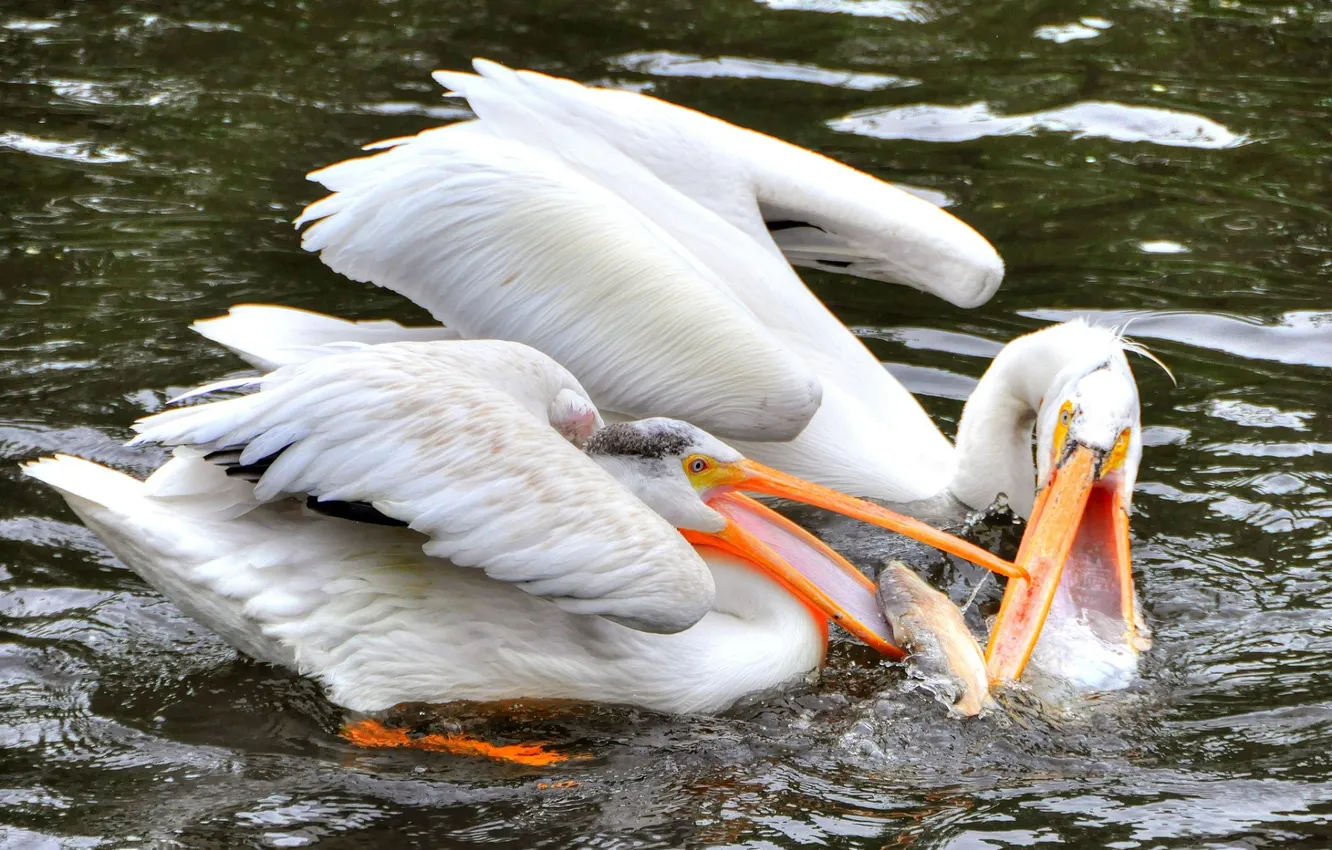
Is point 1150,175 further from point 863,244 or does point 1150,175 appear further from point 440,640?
point 440,640

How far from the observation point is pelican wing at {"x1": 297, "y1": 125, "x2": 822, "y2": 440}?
436cm

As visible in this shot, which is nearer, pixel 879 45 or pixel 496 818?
pixel 496 818

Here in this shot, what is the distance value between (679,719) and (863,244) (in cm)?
183

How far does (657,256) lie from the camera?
14.5 ft

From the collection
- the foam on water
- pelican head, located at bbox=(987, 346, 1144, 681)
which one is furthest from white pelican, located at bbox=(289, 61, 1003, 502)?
the foam on water

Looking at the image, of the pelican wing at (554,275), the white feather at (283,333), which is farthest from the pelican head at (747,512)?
the white feather at (283,333)

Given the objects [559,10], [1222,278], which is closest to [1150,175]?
[1222,278]

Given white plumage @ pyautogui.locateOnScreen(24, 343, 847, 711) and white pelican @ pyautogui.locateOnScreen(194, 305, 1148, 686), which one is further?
white pelican @ pyautogui.locateOnScreen(194, 305, 1148, 686)

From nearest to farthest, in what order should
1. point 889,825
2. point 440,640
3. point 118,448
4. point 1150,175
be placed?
point 889,825 < point 440,640 < point 118,448 < point 1150,175

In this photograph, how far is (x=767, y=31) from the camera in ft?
27.6

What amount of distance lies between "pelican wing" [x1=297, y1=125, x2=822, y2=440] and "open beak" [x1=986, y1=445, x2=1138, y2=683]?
676 millimetres

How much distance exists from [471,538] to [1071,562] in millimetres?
1715

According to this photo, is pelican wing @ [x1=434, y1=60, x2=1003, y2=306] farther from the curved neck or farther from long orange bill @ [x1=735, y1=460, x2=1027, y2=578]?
long orange bill @ [x1=735, y1=460, x2=1027, y2=578]

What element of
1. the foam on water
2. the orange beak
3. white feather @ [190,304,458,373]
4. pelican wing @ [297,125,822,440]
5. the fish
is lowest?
the foam on water
